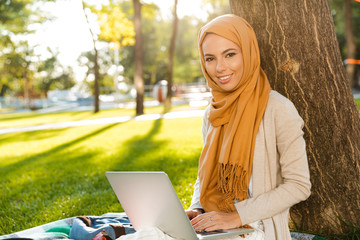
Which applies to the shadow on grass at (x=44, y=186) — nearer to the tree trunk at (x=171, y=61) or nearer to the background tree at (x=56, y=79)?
the tree trunk at (x=171, y=61)

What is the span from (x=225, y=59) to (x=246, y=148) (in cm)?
50

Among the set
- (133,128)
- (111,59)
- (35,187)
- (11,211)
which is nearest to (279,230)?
(11,211)

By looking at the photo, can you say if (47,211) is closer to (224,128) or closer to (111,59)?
(224,128)

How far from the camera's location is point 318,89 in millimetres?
2535

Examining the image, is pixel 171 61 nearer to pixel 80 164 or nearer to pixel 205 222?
pixel 80 164

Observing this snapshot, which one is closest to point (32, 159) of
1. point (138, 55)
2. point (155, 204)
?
point (155, 204)

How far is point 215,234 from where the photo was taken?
1.83m

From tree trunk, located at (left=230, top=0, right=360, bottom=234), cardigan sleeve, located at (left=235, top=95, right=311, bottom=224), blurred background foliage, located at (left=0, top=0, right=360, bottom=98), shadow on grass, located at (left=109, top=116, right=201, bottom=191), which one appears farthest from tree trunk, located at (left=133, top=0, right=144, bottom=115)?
cardigan sleeve, located at (left=235, top=95, right=311, bottom=224)

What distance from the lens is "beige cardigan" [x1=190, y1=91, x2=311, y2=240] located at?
6.38 ft

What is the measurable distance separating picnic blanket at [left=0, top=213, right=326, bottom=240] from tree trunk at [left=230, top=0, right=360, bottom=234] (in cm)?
31

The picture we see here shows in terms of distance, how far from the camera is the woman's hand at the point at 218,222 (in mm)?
1936

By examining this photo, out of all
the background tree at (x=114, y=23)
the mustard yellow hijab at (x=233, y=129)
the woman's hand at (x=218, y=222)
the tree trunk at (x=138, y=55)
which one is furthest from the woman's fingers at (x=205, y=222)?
the background tree at (x=114, y=23)

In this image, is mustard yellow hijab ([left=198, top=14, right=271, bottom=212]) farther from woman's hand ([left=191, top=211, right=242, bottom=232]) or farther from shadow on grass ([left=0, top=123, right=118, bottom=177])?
shadow on grass ([left=0, top=123, right=118, bottom=177])

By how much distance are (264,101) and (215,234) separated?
2.38 feet
